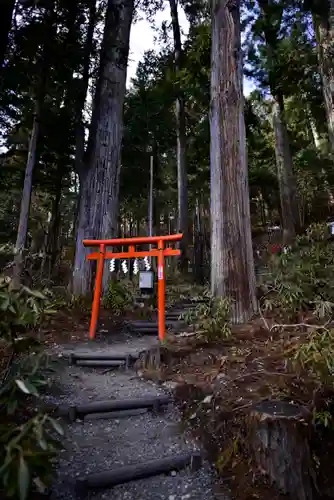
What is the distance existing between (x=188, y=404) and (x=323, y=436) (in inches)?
42.8

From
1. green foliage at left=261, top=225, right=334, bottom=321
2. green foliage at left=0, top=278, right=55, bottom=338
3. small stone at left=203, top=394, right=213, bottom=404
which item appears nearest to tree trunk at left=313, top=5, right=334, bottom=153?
green foliage at left=261, top=225, right=334, bottom=321

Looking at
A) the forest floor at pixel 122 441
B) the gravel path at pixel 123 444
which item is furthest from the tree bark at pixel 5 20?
the gravel path at pixel 123 444

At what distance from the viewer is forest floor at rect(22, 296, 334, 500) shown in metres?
1.89

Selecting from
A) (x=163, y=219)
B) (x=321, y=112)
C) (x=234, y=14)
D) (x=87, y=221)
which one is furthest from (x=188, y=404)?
(x=163, y=219)

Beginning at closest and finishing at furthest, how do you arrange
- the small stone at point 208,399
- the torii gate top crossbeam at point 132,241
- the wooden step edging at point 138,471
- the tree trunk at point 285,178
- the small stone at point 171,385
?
the wooden step edging at point 138,471, the small stone at point 208,399, the small stone at point 171,385, the torii gate top crossbeam at point 132,241, the tree trunk at point 285,178

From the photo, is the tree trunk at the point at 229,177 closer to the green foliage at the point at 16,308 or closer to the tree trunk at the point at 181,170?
the green foliage at the point at 16,308

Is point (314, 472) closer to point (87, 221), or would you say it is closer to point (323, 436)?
point (323, 436)

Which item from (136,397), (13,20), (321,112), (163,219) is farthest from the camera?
(163,219)

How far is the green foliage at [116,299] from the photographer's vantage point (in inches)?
242

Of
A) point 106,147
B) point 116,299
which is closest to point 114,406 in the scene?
point 116,299

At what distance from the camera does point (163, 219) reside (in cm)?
2434

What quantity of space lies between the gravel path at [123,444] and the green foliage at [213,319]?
3.12 ft

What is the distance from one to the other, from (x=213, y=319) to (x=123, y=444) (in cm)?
186

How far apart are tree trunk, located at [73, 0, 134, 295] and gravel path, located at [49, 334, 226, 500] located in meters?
3.13
